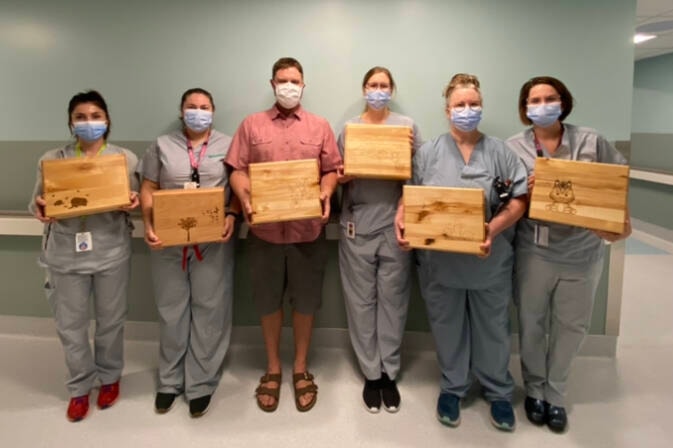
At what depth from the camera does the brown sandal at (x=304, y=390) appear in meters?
2.09

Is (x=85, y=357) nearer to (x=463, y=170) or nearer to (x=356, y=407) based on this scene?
(x=356, y=407)

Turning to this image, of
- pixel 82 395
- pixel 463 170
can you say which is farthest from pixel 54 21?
pixel 463 170

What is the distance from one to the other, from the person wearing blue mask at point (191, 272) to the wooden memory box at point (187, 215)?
9 centimetres

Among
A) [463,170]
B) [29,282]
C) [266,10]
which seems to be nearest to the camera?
[463,170]

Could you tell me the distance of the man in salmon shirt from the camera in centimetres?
204

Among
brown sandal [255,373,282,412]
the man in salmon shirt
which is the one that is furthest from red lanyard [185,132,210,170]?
brown sandal [255,373,282,412]

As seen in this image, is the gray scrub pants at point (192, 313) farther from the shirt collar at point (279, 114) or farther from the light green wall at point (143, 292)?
the shirt collar at point (279, 114)

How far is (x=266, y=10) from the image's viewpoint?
2438 mm

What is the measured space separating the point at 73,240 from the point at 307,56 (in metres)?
1.46

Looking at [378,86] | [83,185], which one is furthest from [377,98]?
[83,185]

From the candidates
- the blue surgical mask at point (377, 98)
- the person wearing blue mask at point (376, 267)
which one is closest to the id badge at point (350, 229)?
the person wearing blue mask at point (376, 267)

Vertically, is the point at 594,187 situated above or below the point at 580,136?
below

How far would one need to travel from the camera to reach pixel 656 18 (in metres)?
4.35

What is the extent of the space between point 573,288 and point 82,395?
87.0 inches
